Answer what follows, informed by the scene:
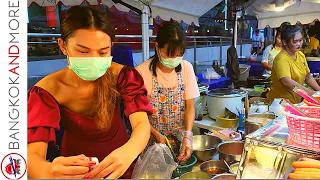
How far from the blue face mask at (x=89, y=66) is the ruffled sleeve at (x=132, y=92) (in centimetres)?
12

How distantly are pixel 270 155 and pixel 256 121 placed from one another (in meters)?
0.77

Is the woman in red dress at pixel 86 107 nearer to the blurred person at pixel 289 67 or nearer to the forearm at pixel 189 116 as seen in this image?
the forearm at pixel 189 116

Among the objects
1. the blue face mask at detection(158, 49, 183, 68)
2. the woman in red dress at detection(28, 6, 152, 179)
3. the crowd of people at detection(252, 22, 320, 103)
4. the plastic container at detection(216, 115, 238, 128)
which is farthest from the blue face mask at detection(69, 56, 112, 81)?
the crowd of people at detection(252, 22, 320, 103)

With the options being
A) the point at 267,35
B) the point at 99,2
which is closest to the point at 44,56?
the point at 99,2

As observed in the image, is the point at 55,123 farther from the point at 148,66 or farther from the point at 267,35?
the point at 267,35

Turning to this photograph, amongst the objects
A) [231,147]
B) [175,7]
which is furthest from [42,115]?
[175,7]

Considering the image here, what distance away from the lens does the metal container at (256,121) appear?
71.1 inches

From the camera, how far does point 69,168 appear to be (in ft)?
3.30

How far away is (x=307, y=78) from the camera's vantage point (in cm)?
308

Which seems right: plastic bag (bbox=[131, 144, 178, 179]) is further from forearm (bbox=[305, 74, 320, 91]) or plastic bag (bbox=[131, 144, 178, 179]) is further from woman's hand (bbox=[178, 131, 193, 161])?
forearm (bbox=[305, 74, 320, 91])

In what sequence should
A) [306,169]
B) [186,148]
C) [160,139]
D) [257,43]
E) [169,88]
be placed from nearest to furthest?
[306,169], [186,148], [160,139], [169,88], [257,43]

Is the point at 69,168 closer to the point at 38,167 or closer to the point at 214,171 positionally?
the point at 38,167

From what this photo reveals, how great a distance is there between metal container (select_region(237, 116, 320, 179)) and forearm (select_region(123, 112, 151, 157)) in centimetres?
41

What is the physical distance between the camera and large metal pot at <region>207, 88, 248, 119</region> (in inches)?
99.2
